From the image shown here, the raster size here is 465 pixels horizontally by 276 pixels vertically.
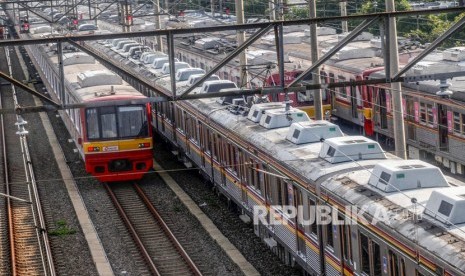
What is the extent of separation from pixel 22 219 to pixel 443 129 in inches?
425

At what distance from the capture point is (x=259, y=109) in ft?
67.4

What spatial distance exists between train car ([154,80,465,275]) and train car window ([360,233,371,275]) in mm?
14

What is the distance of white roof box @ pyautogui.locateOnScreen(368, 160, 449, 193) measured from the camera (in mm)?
13055

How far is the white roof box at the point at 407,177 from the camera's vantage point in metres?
13.1

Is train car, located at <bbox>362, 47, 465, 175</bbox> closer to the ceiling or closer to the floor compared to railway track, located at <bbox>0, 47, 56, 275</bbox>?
closer to the ceiling

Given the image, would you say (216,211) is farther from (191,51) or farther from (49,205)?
(191,51)

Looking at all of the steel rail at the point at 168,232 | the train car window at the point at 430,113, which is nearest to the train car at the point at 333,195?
the steel rail at the point at 168,232

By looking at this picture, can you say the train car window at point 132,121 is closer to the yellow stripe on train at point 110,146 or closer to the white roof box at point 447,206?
the yellow stripe on train at point 110,146

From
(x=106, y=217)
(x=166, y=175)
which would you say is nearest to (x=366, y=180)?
(x=106, y=217)

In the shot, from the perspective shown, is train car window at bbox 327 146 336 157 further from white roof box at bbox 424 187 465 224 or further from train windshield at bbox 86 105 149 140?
train windshield at bbox 86 105 149 140

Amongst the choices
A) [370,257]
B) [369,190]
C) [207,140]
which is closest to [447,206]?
[370,257]

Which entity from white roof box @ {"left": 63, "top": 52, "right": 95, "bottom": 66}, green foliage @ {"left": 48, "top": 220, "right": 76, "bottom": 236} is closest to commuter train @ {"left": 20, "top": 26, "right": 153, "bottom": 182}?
green foliage @ {"left": 48, "top": 220, "right": 76, "bottom": 236}

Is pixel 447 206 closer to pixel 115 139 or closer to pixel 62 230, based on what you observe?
pixel 62 230

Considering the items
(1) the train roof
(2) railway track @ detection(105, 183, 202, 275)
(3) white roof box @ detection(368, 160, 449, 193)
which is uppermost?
(3) white roof box @ detection(368, 160, 449, 193)
